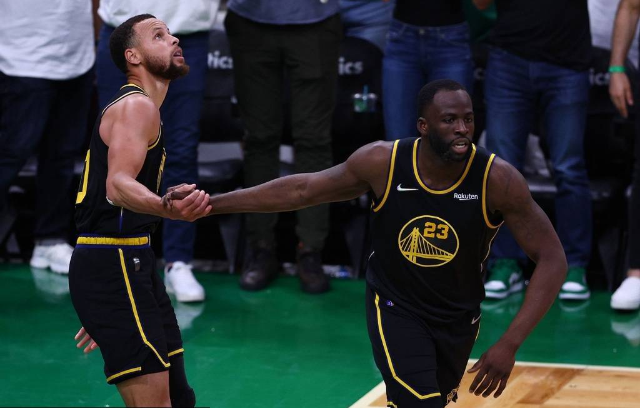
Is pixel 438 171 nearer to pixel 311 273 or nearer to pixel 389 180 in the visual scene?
pixel 389 180

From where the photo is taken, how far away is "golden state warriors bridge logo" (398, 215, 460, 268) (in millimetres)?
4145

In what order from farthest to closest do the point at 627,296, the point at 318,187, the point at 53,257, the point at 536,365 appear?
1. the point at 53,257
2. the point at 627,296
3. the point at 536,365
4. the point at 318,187

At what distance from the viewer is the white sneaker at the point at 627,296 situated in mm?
6531

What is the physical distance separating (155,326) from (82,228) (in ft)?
1.53

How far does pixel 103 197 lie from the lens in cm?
411

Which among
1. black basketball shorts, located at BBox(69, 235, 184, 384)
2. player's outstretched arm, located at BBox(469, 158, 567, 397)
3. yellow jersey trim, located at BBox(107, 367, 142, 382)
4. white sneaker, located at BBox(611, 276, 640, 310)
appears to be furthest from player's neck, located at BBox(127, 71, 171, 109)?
white sneaker, located at BBox(611, 276, 640, 310)

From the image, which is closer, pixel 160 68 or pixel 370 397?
pixel 160 68

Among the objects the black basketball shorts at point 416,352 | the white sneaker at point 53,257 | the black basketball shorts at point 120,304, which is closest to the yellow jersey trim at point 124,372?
the black basketball shorts at point 120,304

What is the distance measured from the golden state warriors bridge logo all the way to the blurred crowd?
2.70m

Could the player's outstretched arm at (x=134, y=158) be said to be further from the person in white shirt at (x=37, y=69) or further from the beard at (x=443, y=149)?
the person in white shirt at (x=37, y=69)

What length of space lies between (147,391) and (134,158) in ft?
2.72

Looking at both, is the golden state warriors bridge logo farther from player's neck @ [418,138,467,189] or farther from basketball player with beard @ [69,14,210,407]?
basketball player with beard @ [69,14,210,407]

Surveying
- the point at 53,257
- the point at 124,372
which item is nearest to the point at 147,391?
the point at 124,372

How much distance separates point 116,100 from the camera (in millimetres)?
4137
